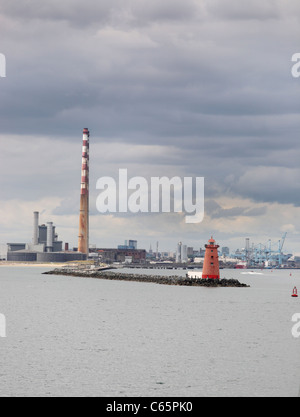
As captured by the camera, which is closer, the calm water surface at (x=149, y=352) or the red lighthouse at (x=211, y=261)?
the calm water surface at (x=149, y=352)

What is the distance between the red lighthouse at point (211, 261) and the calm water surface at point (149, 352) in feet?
73.9

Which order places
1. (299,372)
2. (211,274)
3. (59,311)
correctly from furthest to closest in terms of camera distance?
(211,274), (59,311), (299,372)

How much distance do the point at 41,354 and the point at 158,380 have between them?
38.3 feet

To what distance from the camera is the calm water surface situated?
34656mm

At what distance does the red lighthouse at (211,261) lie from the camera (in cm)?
10562

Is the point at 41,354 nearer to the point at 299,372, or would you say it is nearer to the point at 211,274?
the point at 299,372

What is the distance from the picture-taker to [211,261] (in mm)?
110375

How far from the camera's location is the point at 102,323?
65250mm

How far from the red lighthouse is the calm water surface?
22527mm

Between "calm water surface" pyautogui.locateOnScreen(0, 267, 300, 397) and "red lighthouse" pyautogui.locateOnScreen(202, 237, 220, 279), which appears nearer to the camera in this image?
"calm water surface" pyautogui.locateOnScreen(0, 267, 300, 397)

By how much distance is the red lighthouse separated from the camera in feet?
347

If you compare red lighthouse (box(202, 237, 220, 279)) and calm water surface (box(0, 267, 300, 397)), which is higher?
red lighthouse (box(202, 237, 220, 279))

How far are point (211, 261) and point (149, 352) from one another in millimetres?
65169
